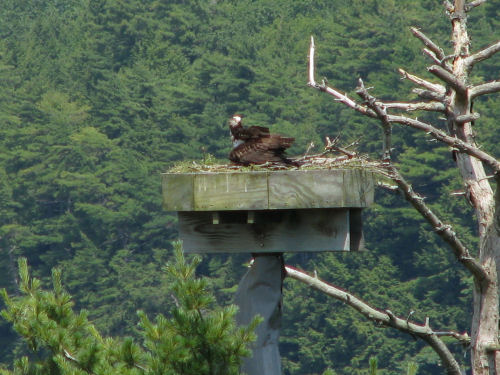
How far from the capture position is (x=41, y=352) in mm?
8148

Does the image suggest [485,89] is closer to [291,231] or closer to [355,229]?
[355,229]

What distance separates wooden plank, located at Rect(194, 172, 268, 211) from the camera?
560cm

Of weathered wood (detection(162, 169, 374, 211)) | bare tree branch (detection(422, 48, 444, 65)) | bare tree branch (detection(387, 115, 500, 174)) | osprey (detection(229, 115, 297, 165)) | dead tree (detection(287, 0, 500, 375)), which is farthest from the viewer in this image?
bare tree branch (detection(422, 48, 444, 65))

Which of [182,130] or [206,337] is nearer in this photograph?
[206,337]

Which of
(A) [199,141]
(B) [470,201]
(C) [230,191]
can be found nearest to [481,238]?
(B) [470,201]

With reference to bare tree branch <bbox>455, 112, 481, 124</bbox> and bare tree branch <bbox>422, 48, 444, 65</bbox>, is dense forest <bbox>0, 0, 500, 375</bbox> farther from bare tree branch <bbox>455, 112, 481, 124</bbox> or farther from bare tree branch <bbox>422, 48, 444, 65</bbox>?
bare tree branch <bbox>455, 112, 481, 124</bbox>

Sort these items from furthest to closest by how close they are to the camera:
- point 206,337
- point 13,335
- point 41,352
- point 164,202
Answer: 1. point 13,335
2. point 41,352
3. point 206,337
4. point 164,202

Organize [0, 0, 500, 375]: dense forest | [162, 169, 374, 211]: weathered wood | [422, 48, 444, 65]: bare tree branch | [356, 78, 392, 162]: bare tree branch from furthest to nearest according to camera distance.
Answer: [0, 0, 500, 375]: dense forest, [422, 48, 444, 65]: bare tree branch, [356, 78, 392, 162]: bare tree branch, [162, 169, 374, 211]: weathered wood

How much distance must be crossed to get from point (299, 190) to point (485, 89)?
142 cm

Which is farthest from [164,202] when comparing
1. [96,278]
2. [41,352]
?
[96,278]

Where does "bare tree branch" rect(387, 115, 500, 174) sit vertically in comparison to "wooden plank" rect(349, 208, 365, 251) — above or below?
above

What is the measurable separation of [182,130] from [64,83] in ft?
34.9

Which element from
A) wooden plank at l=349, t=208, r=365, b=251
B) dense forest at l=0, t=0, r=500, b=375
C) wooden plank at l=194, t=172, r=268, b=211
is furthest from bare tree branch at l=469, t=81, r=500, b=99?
dense forest at l=0, t=0, r=500, b=375

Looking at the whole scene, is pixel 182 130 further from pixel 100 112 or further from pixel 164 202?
pixel 164 202
